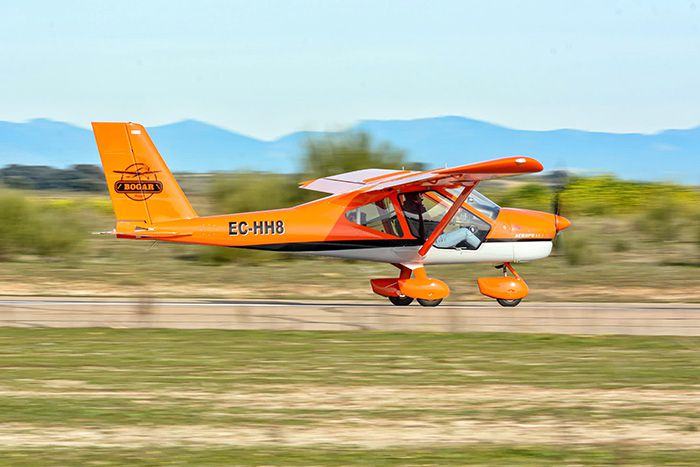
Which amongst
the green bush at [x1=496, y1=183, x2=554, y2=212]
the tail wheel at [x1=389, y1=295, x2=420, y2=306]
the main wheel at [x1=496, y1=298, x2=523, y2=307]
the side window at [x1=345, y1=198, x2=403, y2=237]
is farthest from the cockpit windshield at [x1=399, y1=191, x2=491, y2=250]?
the green bush at [x1=496, y1=183, x2=554, y2=212]

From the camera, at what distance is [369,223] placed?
61.6 feet

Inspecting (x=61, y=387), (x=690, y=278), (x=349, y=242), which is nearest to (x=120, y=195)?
(x=349, y=242)

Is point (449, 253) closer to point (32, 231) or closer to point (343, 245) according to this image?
point (343, 245)

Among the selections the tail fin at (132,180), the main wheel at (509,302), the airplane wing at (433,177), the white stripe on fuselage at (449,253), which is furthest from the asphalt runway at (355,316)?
the airplane wing at (433,177)

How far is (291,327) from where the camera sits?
52.9 feet

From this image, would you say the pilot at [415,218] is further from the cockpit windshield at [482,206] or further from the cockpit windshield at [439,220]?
the cockpit windshield at [482,206]

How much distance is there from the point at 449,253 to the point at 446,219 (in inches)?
27.9

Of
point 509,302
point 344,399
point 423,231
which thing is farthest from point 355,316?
point 344,399

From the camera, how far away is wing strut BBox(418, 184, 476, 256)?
18.3 meters

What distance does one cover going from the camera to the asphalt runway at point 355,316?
53.0 feet

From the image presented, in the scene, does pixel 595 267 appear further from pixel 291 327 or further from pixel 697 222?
pixel 291 327

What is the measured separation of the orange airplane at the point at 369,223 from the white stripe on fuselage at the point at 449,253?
0.02m

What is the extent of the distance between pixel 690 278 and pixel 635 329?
9.94 metres

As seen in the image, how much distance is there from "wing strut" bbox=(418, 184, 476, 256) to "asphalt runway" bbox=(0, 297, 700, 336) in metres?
1.12
